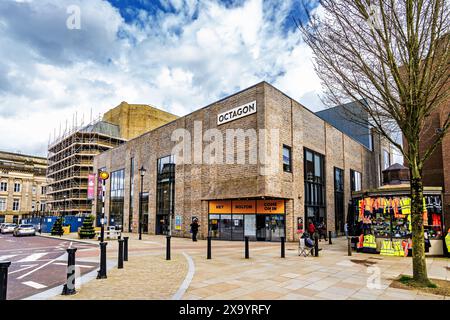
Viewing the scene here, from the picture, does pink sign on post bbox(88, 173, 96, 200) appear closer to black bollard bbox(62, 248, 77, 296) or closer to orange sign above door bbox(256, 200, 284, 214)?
orange sign above door bbox(256, 200, 284, 214)

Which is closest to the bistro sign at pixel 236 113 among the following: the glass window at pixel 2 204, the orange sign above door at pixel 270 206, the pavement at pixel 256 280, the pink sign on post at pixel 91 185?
the orange sign above door at pixel 270 206

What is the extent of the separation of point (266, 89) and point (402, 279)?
15.1m

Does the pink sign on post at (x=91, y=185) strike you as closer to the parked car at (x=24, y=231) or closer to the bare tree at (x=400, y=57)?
the parked car at (x=24, y=231)

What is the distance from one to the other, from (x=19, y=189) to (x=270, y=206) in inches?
2599

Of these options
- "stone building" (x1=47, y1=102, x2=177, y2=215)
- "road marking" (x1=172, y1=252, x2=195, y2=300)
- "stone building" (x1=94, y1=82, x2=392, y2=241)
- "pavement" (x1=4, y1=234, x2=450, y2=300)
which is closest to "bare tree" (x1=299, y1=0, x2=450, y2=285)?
"pavement" (x1=4, y1=234, x2=450, y2=300)

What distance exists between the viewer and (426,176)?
24406mm

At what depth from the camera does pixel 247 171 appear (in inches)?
836

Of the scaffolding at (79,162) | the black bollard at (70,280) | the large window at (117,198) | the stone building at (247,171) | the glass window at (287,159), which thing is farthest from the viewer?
the scaffolding at (79,162)

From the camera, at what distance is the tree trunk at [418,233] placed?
317 inches

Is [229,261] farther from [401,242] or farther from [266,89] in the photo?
[266,89]

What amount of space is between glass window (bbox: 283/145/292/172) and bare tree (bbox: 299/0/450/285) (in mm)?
12841

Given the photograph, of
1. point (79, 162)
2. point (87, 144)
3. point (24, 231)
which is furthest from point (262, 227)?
point (79, 162)

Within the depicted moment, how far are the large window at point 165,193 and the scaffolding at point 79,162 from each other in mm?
31873
